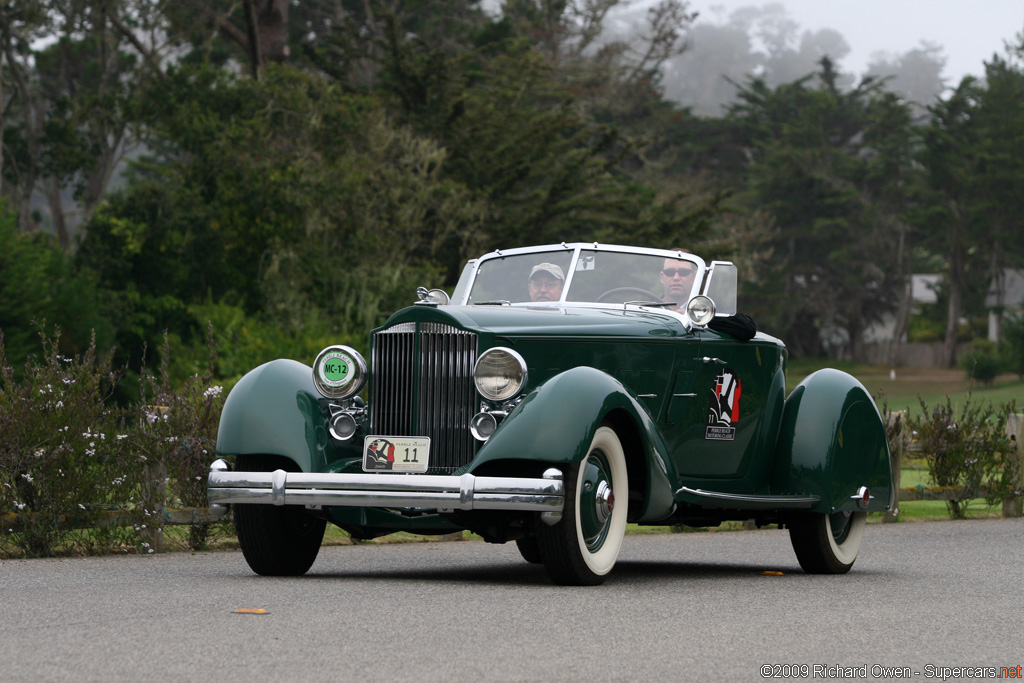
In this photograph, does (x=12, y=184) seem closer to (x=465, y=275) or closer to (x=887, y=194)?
(x=465, y=275)

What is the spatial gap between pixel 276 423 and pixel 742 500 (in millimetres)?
2899

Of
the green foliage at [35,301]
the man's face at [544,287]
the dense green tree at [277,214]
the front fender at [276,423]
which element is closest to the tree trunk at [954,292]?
the dense green tree at [277,214]

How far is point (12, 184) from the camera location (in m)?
41.6

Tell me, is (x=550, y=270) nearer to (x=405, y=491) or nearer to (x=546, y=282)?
(x=546, y=282)

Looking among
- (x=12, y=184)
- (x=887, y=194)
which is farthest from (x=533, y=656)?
(x=887, y=194)

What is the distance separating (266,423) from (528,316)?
65.0 inches

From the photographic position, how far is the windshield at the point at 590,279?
9727 mm

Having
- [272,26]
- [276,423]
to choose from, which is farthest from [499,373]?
[272,26]

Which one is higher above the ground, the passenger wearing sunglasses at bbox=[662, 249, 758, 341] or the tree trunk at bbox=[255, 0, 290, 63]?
the tree trunk at bbox=[255, 0, 290, 63]

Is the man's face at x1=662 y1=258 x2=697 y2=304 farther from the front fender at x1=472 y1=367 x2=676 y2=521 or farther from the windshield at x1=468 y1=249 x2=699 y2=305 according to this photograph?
the front fender at x1=472 y1=367 x2=676 y2=521

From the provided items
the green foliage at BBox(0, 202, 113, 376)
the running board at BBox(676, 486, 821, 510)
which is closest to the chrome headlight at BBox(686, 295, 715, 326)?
the running board at BBox(676, 486, 821, 510)

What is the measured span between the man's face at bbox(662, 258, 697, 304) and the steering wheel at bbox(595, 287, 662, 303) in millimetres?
142

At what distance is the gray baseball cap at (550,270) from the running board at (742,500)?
1.70 m

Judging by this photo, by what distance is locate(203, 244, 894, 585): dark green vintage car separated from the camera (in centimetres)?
765
